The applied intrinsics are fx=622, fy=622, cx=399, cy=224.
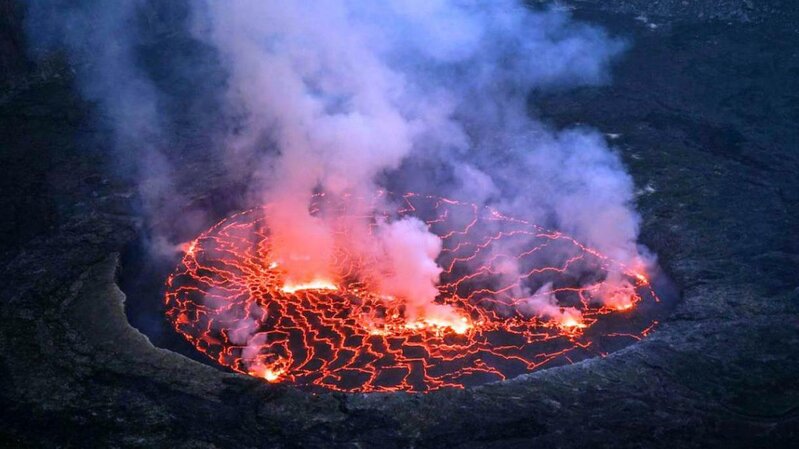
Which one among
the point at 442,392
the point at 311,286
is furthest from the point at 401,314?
the point at 442,392

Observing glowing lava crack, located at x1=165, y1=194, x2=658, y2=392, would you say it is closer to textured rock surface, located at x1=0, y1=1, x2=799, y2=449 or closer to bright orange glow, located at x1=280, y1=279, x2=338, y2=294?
bright orange glow, located at x1=280, y1=279, x2=338, y2=294

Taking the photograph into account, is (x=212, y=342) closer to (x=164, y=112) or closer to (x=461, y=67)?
(x=164, y=112)

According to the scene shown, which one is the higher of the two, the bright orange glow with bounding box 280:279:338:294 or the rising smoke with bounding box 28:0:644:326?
the rising smoke with bounding box 28:0:644:326

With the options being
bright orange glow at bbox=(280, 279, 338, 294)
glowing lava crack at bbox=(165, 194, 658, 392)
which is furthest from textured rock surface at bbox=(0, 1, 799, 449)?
bright orange glow at bbox=(280, 279, 338, 294)

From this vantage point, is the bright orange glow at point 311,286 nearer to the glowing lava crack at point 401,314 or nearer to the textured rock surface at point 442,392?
the glowing lava crack at point 401,314

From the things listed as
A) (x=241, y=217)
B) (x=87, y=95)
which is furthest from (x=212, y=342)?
(x=87, y=95)
